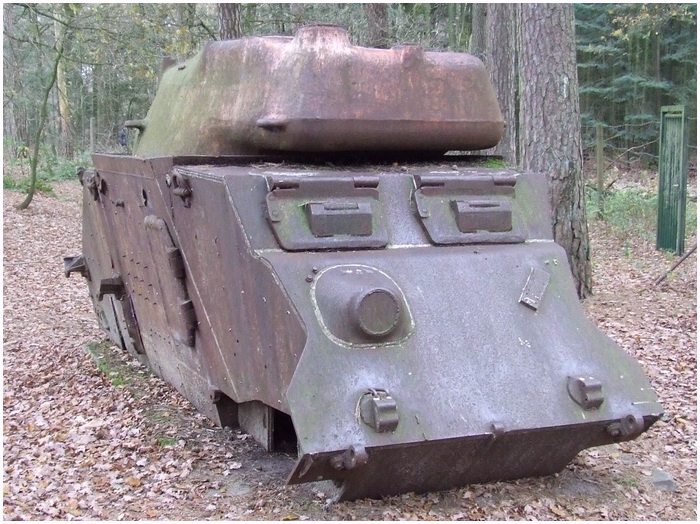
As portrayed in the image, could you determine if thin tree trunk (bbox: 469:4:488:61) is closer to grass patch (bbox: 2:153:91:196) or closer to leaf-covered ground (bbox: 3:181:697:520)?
leaf-covered ground (bbox: 3:181:697:520)

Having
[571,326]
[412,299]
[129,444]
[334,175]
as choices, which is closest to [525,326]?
[571,326]

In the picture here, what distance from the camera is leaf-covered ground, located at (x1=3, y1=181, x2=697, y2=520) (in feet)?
13.2

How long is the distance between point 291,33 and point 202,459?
13.6m

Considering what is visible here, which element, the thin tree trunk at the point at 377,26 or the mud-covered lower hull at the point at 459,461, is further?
the thin tree trunk at the point at 377,26

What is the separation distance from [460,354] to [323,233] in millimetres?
822

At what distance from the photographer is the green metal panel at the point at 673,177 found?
10.5 meters

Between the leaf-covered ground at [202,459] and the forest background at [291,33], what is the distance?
7508 millimetres

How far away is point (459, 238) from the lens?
4336 millimetres

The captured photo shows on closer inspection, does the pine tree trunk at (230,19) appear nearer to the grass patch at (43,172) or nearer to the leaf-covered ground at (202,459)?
the leaf-covered ground at (202,459)

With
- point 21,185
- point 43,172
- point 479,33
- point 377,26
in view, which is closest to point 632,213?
point 479,33

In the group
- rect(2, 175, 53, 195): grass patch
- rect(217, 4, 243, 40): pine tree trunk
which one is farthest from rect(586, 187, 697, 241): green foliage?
rect(2, 175, 53, 195): grass patch

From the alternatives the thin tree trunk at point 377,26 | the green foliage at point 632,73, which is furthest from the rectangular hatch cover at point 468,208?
the green foliage at point 632,73

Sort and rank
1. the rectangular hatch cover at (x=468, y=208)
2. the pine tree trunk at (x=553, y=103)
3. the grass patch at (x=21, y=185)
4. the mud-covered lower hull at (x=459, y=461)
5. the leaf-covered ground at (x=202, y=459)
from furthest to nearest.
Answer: the grass patch at (x=21, y=185), the pine tree trunk at (x=553, y=103), the rectangular hatch cover at (x=468, y=208), the leaf-covered ground at (x=202, y=459), the mud-covered lower hull at (x=459, y=461)

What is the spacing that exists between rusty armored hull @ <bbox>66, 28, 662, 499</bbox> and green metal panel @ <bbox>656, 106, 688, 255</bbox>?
6.37 m
